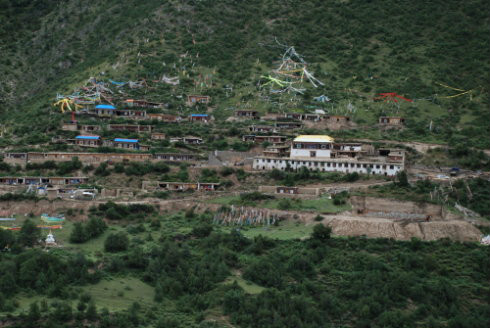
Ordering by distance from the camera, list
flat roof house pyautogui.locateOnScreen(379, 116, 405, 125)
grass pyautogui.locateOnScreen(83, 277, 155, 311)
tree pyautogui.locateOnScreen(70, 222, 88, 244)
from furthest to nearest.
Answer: flat roof house pyautogui.locateOnScreen(379, 116, 405, 125) < tree pyautogui.locateOnScreen(70, 222, 88, 244) < grass pyautogui.locateOnScreen(83, 277, 155, 311)

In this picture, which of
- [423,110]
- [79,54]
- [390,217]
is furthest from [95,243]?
[79,54]

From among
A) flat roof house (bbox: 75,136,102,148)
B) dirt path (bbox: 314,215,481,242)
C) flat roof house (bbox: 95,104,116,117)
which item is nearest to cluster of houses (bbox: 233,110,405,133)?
flat roof house (bbox: 95,104,116,117)

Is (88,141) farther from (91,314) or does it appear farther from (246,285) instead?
(91,314)

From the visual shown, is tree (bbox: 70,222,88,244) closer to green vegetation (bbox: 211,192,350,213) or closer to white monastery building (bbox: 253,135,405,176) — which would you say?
green vegetation (bbox: 211,192,350,213)

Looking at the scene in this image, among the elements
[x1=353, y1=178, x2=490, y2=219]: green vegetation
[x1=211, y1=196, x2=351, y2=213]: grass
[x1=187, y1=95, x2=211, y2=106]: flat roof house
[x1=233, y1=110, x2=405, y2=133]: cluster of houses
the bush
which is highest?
[x1=187, y1=95, x2=211, y2=106]: flat roof house

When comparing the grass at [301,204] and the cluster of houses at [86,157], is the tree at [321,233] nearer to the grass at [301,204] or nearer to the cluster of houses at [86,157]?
the grass at [301,204]
